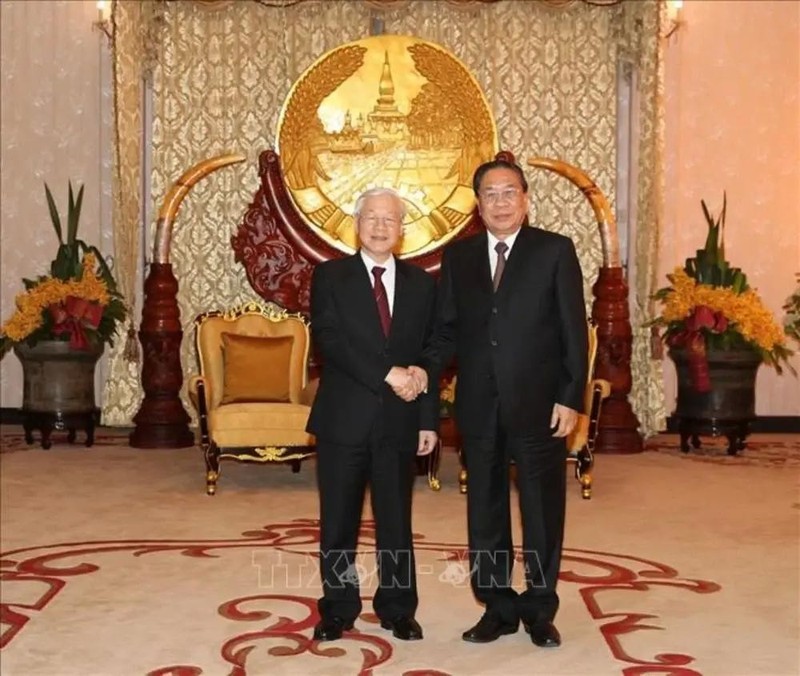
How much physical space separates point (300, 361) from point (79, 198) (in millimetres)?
2568

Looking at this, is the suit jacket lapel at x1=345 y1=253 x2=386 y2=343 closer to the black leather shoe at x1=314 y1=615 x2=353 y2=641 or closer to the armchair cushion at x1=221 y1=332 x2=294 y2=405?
the black leather shoe at x1=314 y1=615 x2=353 y2=641

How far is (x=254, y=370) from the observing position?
7848mm

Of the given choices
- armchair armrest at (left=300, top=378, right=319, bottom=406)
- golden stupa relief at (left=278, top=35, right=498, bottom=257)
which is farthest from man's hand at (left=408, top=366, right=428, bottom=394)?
golden stupa relief at (left=278, top=35, right=498, bottom=257)

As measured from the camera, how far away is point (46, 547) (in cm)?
573

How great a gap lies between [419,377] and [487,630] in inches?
35.1

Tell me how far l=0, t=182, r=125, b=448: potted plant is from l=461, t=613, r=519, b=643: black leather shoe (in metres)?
5.27

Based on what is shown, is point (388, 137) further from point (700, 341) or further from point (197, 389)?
point (197, 389)

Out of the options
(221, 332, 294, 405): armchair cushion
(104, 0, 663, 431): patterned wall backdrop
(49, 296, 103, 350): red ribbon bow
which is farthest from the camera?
(104, 0, 663, 431): patterned wall backdrop

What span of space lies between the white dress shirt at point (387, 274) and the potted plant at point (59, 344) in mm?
5028

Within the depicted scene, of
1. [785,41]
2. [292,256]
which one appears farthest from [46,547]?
[785,41]

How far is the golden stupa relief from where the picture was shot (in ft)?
31.8

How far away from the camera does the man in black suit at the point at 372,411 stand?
13.9ft

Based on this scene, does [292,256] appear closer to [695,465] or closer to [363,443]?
[695,465]

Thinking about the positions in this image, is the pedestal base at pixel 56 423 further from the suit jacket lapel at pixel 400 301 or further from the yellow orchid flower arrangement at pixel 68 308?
the suit jacket lapel at pixel 400 301
